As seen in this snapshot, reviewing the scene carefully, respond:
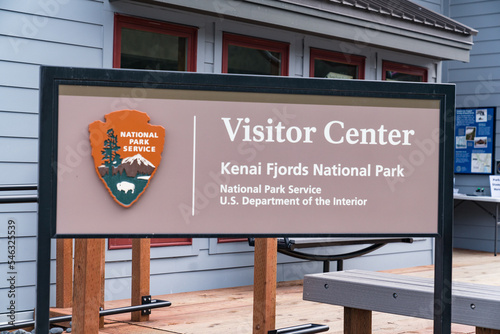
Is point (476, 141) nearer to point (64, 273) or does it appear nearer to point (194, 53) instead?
point (194, 53)

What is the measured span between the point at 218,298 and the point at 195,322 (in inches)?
46.1

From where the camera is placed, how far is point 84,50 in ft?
19.7

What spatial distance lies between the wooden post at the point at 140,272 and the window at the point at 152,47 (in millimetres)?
894

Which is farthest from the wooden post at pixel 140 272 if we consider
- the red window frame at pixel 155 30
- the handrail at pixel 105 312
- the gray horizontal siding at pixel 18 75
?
the red window frame at pixel 155 30

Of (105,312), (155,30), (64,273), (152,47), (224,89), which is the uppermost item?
(155,30)

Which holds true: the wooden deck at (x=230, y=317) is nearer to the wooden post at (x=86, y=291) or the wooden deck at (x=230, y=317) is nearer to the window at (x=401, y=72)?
the wooden post at (x=86, y=291)

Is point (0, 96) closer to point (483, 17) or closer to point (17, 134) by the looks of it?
point (17, 134)

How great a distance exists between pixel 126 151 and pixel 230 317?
3646 millimetres

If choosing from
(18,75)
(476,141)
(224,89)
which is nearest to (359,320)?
(224,89)

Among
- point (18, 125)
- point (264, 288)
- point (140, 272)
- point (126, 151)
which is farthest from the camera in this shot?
point (18, 125)

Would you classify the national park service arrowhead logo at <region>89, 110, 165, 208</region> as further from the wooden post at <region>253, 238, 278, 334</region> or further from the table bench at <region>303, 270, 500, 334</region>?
the wooden post at <region>253, 238, 278, 334</region>

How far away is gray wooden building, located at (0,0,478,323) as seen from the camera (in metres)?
5.57

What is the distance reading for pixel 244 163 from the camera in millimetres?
2289

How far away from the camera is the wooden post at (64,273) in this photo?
553 cm
